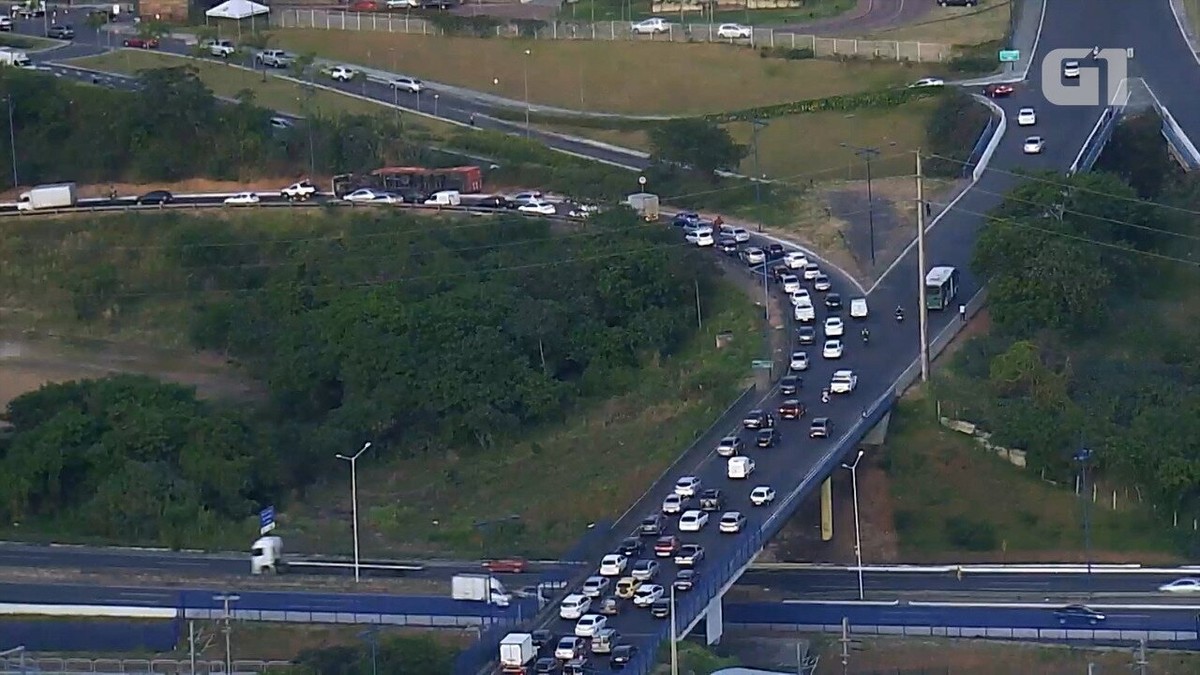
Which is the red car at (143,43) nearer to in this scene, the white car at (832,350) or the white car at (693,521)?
the white car at (832,350)

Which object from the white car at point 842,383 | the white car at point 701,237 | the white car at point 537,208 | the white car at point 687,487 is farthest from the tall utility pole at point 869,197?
the white car at point 687,487

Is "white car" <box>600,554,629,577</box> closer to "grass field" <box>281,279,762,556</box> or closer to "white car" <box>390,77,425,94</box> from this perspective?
"grass field" <box>281,279,762,556</box>

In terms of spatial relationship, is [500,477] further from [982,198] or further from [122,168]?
Answer: [122,168]

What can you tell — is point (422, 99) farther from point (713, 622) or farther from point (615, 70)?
point (713, 622)

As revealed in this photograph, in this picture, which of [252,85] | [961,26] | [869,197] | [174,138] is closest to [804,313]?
[869,197]

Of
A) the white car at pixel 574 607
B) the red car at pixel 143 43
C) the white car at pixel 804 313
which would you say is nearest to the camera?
the white car at pixel 574 607
